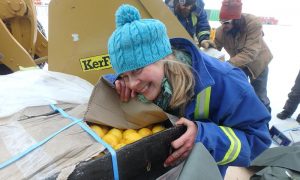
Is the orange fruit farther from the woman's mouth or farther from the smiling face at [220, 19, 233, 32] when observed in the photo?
the smiling face at [220, 19, 233, 32]

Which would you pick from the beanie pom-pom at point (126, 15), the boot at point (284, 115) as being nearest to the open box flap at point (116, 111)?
the beanie pom-pom at point (126, 15)

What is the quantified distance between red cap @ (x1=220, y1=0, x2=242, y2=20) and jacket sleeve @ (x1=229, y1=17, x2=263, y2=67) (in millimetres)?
138

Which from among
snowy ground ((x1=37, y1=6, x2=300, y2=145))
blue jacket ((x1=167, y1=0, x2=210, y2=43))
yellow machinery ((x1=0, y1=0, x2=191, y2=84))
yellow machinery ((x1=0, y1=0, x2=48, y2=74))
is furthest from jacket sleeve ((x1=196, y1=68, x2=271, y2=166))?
snowy ground ((x1=37, y1=6, x2=300, y2=145))

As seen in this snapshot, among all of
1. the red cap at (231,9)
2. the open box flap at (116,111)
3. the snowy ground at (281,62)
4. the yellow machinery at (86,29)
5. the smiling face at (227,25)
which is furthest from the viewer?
the snowy ground at (281,62)

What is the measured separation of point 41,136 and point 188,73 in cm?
45

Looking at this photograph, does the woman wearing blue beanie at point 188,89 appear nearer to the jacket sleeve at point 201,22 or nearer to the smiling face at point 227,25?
the smiling face at point 227,25

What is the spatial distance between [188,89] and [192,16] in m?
1.93

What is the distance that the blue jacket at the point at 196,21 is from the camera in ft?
8.70

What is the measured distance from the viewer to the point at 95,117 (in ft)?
2.98

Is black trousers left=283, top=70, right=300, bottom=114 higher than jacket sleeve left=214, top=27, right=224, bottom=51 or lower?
lower

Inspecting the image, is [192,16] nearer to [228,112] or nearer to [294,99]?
[294,99]

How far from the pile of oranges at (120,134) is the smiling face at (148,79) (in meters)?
0.11

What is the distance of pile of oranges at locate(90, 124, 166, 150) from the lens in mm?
854

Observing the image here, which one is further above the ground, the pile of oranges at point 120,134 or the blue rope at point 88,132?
the blue rope at point 88,132
